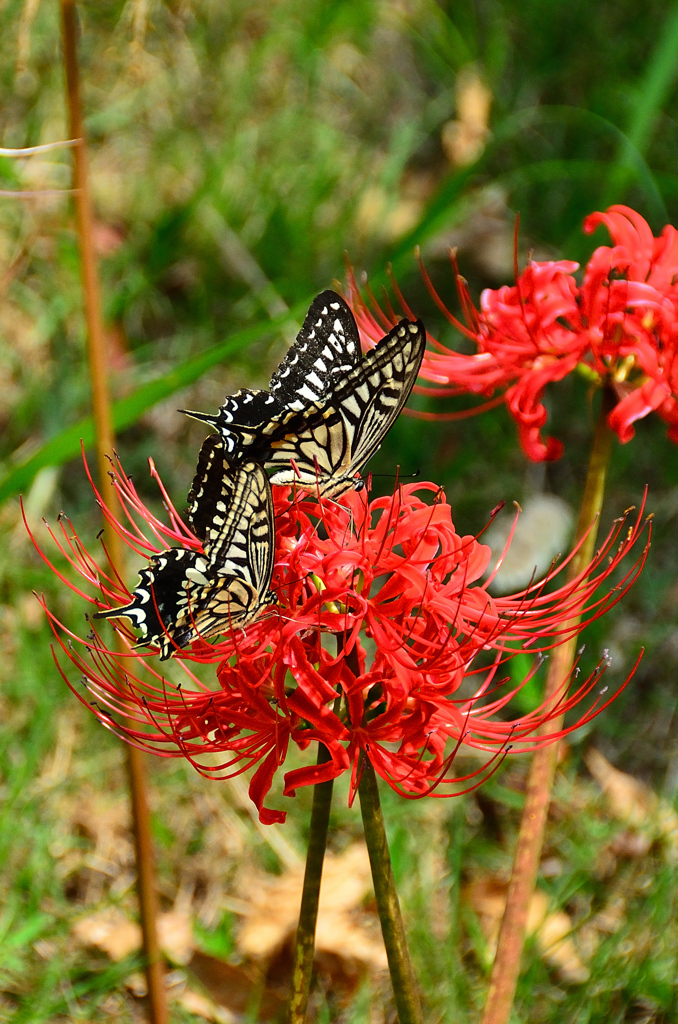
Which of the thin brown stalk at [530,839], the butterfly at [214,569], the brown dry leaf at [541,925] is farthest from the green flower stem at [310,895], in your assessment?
the brown dry leaf at [541,925]

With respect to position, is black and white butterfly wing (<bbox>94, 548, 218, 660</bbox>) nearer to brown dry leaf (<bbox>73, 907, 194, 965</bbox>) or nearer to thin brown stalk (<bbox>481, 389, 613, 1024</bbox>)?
thin brown stalk (<bbox>481, 389, 613, 1024</bbox>)

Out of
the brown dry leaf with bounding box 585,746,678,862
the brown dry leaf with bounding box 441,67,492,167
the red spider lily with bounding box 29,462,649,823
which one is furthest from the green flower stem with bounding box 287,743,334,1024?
the brown dry leaf with bounding box 441,67,492,167

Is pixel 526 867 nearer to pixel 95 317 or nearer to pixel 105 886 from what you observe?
pixel 95 317

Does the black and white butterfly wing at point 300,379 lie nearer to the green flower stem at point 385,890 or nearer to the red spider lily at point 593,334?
the red spider lily at point 593,334

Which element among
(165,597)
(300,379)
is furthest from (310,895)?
(300,379)

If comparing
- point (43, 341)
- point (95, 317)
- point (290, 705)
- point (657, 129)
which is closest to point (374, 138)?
point (657, 129)

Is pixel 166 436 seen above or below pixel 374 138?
below
